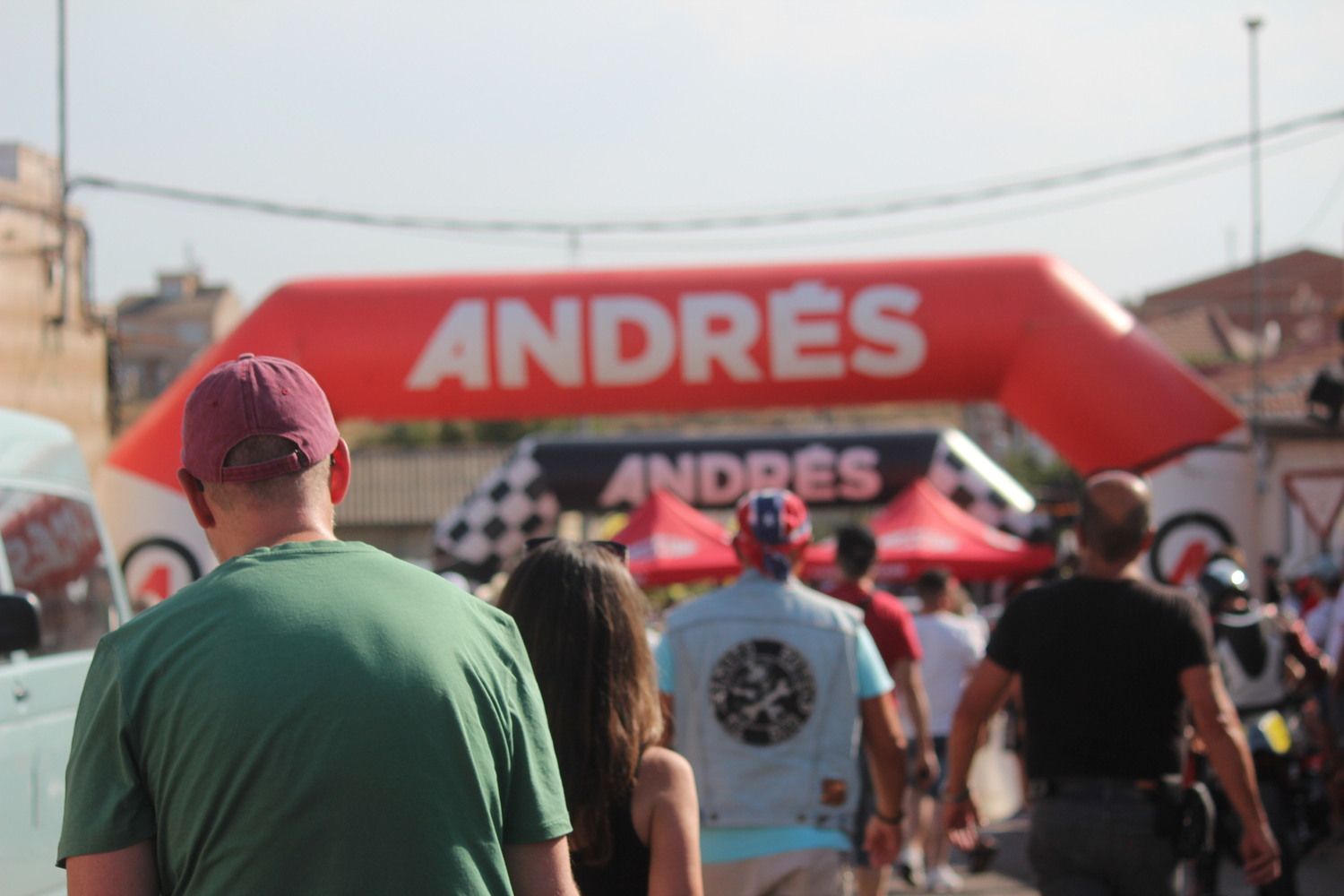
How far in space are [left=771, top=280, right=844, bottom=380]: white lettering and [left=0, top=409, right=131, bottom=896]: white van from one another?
650cm

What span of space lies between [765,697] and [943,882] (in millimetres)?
4428

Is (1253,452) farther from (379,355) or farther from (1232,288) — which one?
(1232,288)

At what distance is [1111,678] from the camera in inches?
172

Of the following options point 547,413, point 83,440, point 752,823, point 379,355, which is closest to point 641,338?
point 547,413

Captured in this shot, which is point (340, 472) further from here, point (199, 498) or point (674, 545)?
point (674, 545)

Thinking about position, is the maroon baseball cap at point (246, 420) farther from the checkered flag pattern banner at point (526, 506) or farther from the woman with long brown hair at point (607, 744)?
the checkered flag pattern banner at point (526, 506)

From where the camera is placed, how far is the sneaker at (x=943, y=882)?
27.3 feet

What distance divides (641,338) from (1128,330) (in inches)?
138

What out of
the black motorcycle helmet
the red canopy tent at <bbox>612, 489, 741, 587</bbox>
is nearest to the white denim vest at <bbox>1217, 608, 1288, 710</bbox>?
the black motorcycle helmet

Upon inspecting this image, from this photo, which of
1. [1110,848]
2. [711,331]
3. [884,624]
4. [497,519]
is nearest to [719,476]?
[497,519]

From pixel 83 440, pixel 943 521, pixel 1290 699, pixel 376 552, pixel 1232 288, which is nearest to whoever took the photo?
pixel 376 552

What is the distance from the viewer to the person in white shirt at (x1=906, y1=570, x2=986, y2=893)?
849 centimetres

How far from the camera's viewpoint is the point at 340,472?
223 centimetres

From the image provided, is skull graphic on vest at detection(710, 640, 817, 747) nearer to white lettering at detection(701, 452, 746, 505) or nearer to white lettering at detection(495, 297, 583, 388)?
white lettering at detection(495, 297, 583, 388)
